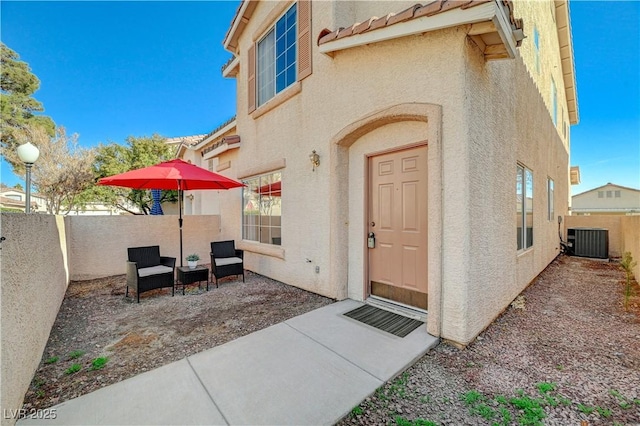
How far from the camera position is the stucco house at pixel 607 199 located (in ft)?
106

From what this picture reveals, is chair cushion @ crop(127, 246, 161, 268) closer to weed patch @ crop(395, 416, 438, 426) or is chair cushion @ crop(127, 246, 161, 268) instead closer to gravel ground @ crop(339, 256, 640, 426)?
gravel ground @ crop(339, 256, 640, 426)

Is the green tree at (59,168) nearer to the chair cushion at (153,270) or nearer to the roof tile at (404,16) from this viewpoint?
the chair cushion at (153,270)

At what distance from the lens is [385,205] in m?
4.97

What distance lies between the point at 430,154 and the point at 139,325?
542 cm

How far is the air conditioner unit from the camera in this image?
35.3 ft

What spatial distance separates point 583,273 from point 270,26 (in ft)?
39.7

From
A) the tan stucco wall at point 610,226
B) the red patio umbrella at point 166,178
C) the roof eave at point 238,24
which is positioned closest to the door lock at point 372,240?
the red patio umbrella at point 166,178

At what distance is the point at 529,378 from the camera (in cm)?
304

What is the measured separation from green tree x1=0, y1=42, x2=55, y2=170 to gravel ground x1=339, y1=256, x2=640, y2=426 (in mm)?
26225

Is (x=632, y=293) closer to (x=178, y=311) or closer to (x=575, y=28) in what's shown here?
(x=178, y=311)

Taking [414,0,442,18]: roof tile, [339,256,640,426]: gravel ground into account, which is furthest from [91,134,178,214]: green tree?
[339,256,640,426]: gravel ground

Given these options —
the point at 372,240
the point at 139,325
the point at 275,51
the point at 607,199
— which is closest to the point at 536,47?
the point at 275,51

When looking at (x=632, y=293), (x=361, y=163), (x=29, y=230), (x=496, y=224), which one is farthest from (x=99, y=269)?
(x=632, y=293)

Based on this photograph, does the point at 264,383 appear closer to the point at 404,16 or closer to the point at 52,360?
the point at 52,360
